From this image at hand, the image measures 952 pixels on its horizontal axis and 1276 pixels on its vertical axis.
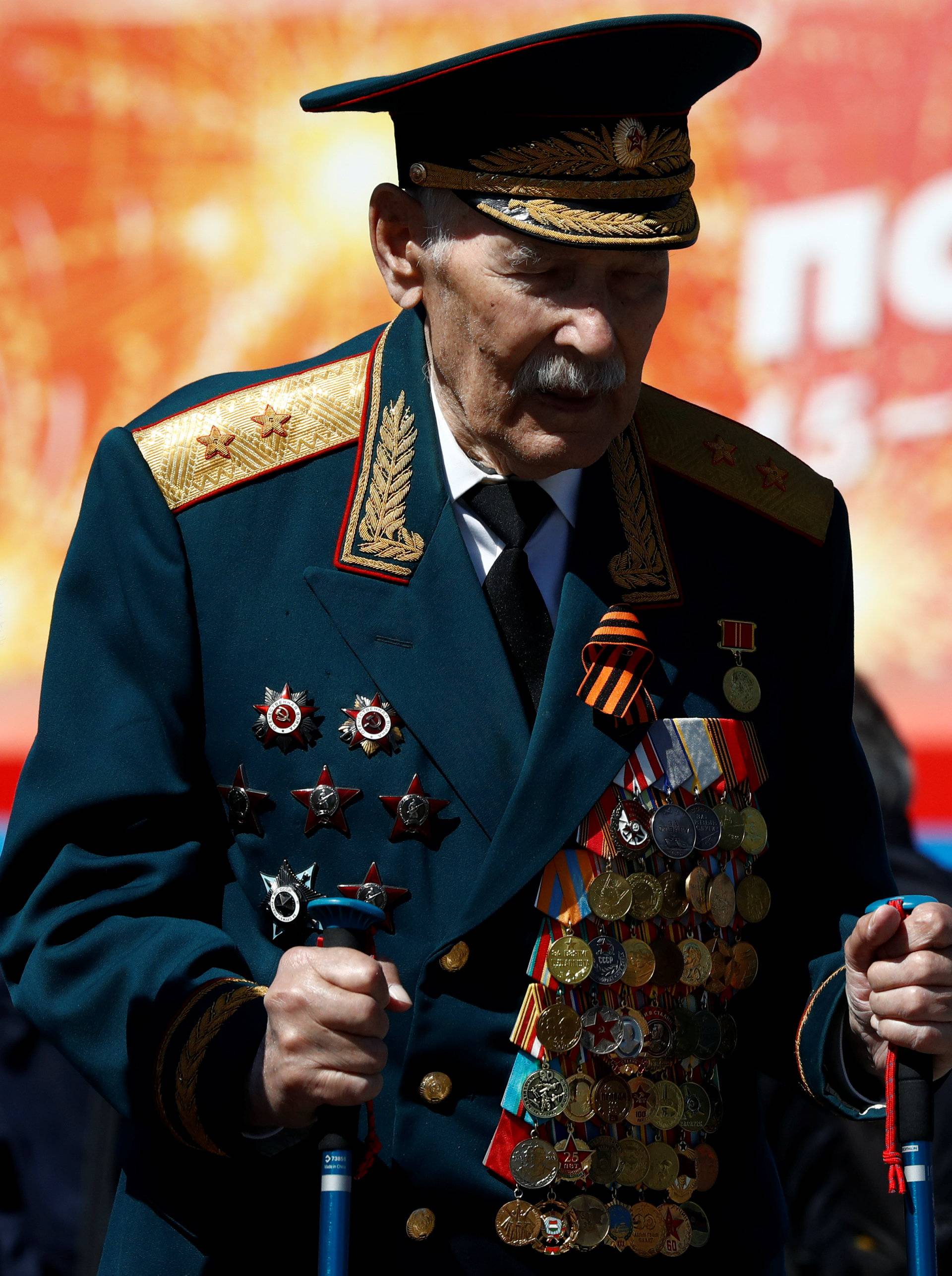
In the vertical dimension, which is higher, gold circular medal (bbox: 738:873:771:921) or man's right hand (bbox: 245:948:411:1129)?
gold circular medal (bbox: 738:873:771:921)

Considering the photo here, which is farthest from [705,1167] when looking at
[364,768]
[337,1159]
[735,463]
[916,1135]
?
[735,463]

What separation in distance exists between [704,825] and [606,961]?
0.73 feet

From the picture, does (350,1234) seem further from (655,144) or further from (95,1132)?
(95,1132)

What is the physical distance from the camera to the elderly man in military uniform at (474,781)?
7.36ft

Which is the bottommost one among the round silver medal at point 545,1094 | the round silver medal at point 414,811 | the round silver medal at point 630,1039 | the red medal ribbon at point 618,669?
the round silver medal at point 545,1094

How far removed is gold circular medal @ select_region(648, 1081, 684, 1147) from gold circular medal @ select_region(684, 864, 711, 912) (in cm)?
22

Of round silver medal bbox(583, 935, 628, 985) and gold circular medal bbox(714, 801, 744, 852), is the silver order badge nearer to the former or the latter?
round silver medal bbox(583, 935, 628, 985)

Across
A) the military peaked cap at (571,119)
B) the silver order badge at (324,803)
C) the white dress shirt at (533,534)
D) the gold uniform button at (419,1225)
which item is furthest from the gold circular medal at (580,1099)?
the military peaked cap at (571,119)

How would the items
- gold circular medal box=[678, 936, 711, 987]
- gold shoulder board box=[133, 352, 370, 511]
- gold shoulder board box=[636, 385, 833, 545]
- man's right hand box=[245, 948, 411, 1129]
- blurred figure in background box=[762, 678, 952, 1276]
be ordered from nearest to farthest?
man's right hand box=[245, 948, 411, 1129]
gold circular medal box=[678, 936, 711, 987]
gold shoulder board box=[133, 352, 370, 511]
gold shoulder board box=[636, 385, 833, 545]
blurred figure in background box=[762, 678, 952, 1276]

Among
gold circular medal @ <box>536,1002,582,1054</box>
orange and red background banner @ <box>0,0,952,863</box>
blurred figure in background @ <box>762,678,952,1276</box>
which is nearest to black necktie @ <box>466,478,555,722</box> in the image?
gold circular medal @ <box>536,1002,582,1054</box>

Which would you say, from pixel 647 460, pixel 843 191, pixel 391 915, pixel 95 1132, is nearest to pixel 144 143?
pixel 843 191

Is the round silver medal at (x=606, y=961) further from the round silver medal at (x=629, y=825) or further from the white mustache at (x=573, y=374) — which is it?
the white mustache at (x=573, y=374)

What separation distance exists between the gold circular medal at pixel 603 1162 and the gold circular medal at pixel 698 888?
0.31 meters

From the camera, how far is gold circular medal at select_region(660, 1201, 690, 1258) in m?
2.31
